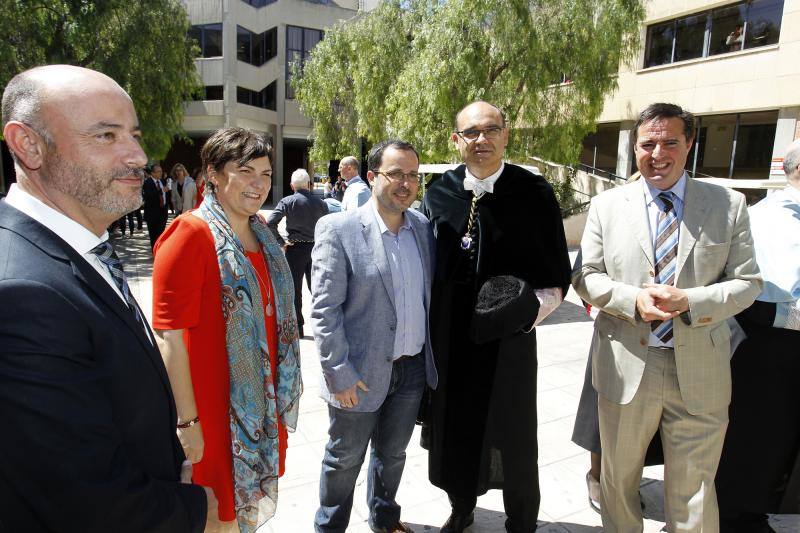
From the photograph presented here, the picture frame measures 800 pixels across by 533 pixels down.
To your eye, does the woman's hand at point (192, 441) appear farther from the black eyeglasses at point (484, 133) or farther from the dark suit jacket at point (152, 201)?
the dark suit jacket at point (152, 201)

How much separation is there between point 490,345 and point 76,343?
1.92 m

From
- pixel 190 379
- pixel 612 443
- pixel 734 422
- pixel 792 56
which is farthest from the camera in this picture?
pixel 792 56

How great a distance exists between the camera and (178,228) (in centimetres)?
198

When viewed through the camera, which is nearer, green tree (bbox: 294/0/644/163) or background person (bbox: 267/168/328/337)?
background person (bbox: 267/168/328/337)

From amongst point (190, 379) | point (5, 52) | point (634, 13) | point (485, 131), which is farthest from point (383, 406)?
point (634, 13)

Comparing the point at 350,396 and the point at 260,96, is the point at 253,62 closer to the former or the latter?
the point at 260,96

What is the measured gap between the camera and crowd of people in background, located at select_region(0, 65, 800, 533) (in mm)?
2002

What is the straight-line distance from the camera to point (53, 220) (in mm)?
1198

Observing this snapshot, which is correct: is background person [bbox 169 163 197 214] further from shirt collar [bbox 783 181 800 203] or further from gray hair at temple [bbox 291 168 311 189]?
shirt collar [bbox 783 181 800 203]

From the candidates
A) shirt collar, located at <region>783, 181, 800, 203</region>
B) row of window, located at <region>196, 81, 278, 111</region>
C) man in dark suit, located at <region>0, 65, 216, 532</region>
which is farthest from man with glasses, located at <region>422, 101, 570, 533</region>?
row of window, located at <region>196, 81, 278, 111</region>

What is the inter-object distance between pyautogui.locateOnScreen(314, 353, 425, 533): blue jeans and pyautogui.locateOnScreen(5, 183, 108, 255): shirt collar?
149 cm

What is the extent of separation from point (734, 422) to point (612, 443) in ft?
2.53

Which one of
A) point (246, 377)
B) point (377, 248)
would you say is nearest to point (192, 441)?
point (246, 377)

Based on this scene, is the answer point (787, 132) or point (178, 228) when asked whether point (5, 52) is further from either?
point (787, 132)
